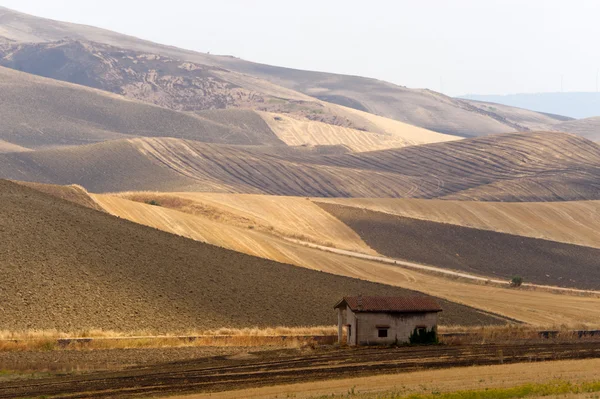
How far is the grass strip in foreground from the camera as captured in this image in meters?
24.0

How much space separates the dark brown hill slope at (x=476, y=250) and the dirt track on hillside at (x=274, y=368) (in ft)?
135

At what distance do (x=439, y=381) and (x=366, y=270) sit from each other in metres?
42.8

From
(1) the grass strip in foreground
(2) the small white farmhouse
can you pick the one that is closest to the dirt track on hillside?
(2) the small white farmhouse

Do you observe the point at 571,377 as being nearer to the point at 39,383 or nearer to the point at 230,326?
the point at 39,383

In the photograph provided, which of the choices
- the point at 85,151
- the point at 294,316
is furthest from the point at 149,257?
the point at 85,151

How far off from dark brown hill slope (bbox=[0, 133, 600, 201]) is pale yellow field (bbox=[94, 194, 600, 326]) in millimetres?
50561

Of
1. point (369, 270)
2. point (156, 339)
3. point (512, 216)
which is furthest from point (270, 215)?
point (156, 339)

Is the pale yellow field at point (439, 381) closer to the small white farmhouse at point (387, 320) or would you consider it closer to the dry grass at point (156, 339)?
the small white farmhouse at point (387, 320)

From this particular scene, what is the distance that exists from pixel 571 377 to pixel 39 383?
13841 mm

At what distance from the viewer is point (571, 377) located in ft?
90.1

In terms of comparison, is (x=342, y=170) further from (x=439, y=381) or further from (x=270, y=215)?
(x=439, y=381)

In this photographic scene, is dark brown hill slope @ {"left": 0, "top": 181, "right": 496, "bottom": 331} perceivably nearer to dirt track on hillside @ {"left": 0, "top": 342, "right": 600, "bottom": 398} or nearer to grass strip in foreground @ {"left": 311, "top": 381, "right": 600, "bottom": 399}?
dirt track on hillside @ {"left": 0, "top": 342, "right": 600, "bottom": 398}

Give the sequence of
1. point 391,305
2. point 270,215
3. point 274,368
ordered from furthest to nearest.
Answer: point 270,215 < point 391,305 < point 274,368

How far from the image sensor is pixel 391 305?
42.5 m
